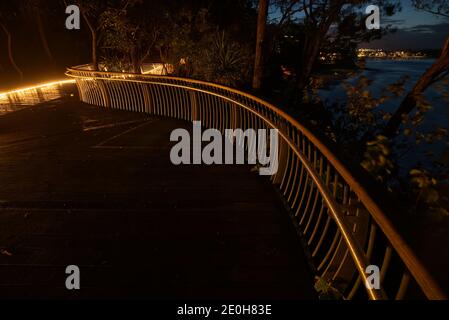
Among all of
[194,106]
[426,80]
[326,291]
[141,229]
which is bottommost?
[326,291]

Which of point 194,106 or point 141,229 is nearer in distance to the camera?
point 141,229

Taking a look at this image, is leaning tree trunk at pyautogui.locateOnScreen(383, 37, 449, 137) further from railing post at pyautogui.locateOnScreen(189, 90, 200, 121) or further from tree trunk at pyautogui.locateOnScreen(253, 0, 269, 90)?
railing post at pyautogui.locateOnScreen(189, 90, 200, 121)

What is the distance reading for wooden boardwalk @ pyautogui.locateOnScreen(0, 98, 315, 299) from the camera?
3.43 metres

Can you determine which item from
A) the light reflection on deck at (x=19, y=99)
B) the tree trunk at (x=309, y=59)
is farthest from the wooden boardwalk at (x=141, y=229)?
the tree trunk at (x=309, y=59)

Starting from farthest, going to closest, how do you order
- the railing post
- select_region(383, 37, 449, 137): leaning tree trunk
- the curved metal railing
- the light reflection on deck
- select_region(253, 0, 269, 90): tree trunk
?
the light reflection on deck
select_region(253, 0, 269, 90): tree trunk
the railing post
select_region(383, 37, 449, 137): leaning tree trunk
the curved metal railing

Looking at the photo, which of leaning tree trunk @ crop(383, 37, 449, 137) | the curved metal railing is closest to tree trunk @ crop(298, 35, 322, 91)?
leaning tree trunk @ crop(383, 37, 449, 137)

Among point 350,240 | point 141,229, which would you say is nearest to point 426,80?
point 350,240

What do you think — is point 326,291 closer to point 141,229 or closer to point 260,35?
point 141,229

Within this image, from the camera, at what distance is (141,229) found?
4371mm

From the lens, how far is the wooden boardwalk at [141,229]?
11.3 ft

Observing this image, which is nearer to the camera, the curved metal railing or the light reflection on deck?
the curved metal railing

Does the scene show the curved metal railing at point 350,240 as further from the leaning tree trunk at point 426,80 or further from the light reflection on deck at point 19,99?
the light reflection on deck at point 19,99

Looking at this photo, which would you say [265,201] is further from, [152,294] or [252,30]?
[252,30]
